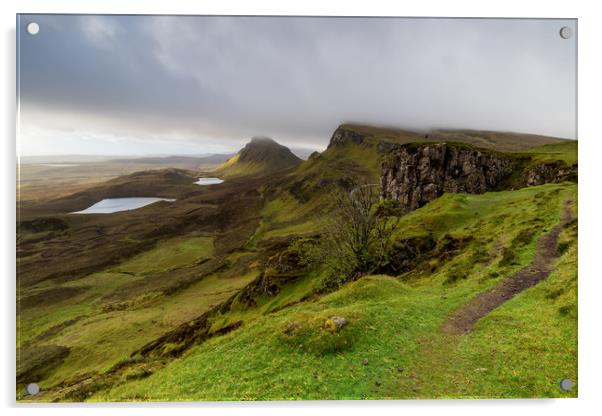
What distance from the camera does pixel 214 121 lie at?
56.1 feet

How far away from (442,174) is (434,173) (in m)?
1.01

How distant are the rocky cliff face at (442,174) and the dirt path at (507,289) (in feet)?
46.2

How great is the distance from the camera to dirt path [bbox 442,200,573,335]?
11680mm

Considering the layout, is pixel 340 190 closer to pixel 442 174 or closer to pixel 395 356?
pixel 395 356

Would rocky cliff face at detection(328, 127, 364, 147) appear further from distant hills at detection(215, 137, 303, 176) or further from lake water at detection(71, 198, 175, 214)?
lake water at detection(71, 198, 175, 214)

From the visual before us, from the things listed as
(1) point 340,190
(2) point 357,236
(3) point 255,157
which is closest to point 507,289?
(2) point 357,236

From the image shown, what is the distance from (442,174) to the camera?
129 ft

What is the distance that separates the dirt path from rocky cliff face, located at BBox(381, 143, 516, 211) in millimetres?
14628

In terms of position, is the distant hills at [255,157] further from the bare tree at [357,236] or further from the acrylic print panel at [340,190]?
the bare tree at [357,236]

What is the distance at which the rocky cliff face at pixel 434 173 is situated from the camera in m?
33.1
